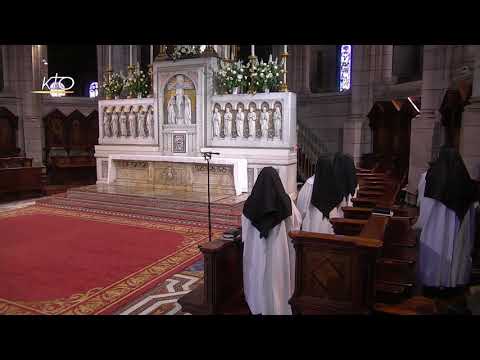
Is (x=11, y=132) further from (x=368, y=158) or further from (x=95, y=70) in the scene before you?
(x=368, y=158)

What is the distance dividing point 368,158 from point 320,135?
366cm

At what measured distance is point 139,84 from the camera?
11.8 m

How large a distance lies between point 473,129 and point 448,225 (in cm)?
318

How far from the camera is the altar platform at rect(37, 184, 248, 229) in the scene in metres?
8.43

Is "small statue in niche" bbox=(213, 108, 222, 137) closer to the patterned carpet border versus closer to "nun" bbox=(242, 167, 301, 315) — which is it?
the patterned carpet border

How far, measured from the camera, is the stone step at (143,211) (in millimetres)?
8289

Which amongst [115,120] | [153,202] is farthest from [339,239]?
[115,120]

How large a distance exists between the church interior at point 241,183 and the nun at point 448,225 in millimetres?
18

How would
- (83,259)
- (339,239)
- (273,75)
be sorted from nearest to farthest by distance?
(339,239) → (83,259) → (273,75)

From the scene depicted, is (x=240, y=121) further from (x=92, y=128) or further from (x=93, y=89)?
(x=93, y=89)

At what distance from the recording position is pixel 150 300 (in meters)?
4.60

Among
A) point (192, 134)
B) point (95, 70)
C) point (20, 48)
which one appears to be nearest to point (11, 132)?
point (20, 48)

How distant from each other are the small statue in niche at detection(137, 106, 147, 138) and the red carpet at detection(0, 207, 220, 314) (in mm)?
3601

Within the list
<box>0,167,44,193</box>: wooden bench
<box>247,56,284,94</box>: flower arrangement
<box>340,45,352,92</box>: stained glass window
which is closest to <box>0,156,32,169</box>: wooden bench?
<box>0,167,44,193</box>: wooden bench
